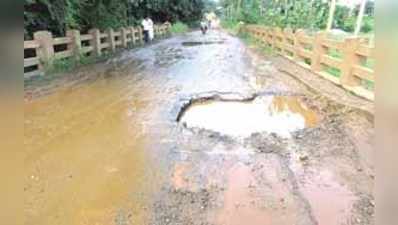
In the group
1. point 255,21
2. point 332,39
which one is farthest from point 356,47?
point 255,21

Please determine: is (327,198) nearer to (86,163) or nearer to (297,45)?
(86,163)

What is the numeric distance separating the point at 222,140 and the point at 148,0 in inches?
935

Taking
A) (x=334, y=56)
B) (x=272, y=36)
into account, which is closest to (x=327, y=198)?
(x=334, y=56)

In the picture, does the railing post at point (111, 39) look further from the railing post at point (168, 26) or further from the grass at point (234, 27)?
the railing post at point (168, 26)

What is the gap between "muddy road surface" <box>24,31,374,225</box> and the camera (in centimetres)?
A: 370

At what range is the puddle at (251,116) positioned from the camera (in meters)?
6.18

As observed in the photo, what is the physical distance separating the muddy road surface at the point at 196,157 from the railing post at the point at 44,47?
2215mm

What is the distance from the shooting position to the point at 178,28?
1522 inches

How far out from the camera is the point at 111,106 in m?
7.57

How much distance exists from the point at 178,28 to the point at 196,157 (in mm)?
34463

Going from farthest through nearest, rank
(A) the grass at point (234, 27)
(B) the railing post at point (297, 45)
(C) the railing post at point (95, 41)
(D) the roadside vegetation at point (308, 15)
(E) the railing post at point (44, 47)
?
(A) the grass at point (234, 27) → (D) the roadside vegetation at point (308, 15) → (C) the railing post at point (95, 41) → (B) the railing post at point (297, 45) → (E) the railing post at point (44, 47)

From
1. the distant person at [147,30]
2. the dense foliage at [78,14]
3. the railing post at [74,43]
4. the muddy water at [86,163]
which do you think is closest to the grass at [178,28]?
the dense foliage at [78,14]

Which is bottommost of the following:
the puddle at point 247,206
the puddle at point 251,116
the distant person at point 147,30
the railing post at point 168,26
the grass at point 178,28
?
the grass at point 178,28

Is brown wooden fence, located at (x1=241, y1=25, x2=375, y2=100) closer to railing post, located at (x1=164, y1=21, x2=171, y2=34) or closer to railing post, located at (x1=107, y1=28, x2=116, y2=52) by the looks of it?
railing post, located at (x1=107, y1=28, x2=116, y2=52)
